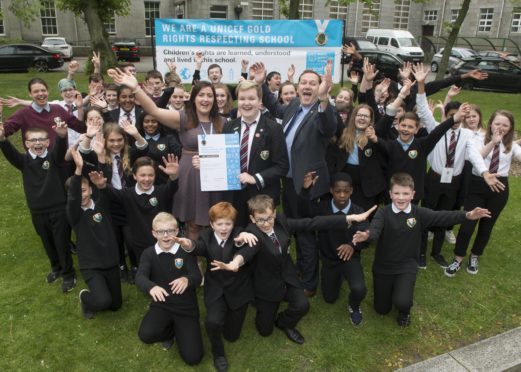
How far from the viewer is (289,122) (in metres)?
4.56

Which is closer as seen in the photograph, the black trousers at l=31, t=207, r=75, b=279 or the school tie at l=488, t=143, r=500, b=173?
the black trousers at l=31, t=207, r=75, b=279

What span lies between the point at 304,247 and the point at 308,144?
1178 millimetres

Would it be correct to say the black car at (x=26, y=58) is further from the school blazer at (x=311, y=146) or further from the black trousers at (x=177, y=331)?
the black trousers at (x=177, y=331)

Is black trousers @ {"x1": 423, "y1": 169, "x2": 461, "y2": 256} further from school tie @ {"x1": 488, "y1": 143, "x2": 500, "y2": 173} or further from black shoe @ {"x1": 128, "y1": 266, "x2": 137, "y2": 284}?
black shoe @ {"x1": 128, "y1": 266, "x2": 137, "y2": 284}

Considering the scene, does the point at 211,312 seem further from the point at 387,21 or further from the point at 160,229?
the point at 387,21

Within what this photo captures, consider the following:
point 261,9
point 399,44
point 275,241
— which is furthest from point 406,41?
point 275,241

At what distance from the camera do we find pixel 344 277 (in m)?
4.69

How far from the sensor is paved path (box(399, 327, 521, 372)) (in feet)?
12.5

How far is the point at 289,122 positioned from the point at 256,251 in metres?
1.56

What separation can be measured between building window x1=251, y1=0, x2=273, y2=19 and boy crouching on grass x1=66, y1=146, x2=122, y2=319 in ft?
121

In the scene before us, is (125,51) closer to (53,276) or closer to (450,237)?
(53,276)

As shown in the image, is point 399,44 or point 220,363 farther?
point 399,44

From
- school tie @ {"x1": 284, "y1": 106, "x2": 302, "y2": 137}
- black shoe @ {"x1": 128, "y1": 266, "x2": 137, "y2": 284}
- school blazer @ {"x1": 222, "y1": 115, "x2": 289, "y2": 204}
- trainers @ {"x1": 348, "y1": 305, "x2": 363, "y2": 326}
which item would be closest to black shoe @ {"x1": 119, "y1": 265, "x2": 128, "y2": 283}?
black shoe @ {"x1": 128, "y1": 266, "x2": 137, "y2": 284}

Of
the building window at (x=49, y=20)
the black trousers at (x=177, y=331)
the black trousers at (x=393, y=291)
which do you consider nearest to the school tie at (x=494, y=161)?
the black trousers at (x=393, y=291)
